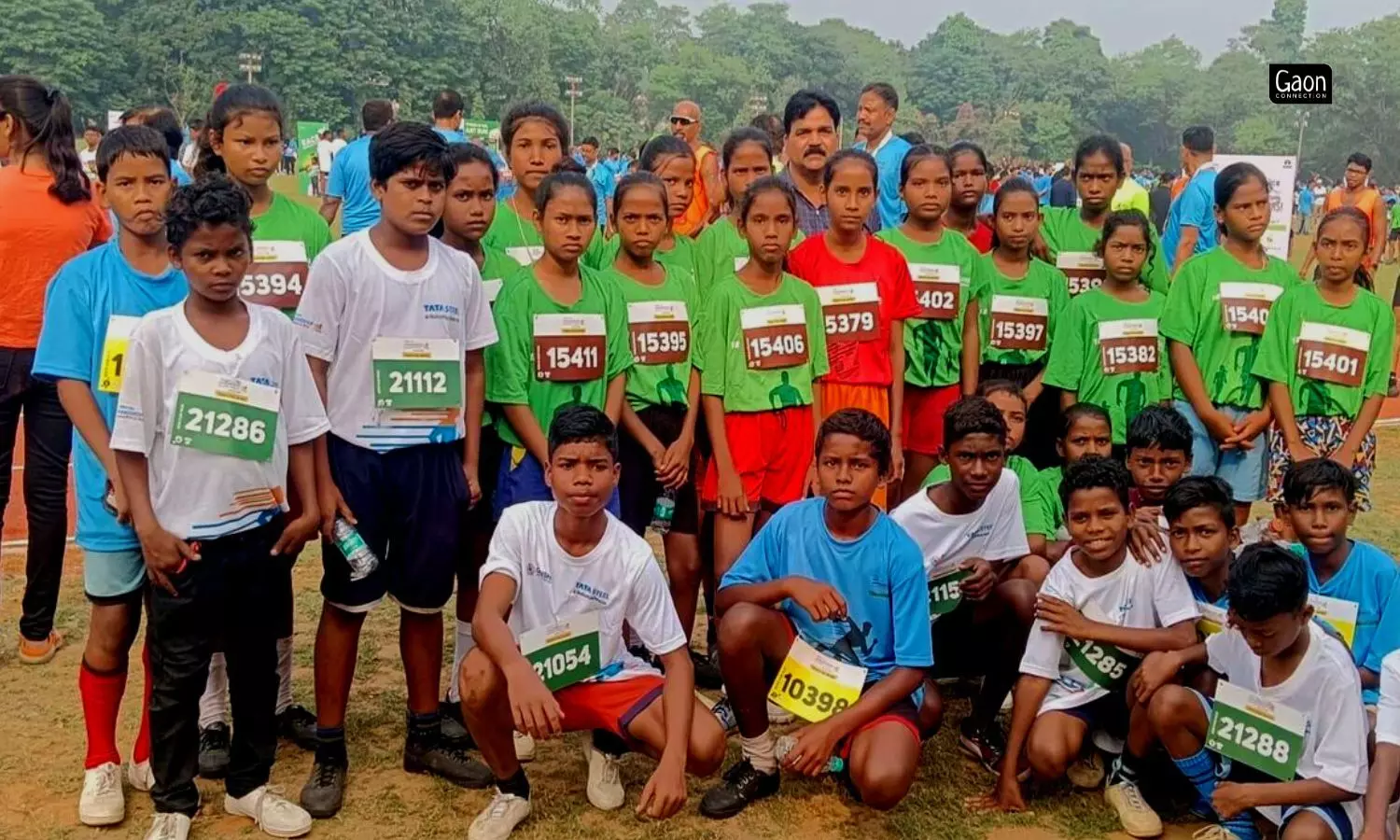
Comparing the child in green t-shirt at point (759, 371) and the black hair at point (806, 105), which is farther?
the black hair at point (806, 105)

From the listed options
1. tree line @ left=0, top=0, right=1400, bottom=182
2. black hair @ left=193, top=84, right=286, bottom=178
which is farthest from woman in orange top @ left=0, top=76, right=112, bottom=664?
tree line @ left=0, top=0, right=1400, bottom=182

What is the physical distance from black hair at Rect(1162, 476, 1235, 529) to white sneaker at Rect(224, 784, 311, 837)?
2.79m

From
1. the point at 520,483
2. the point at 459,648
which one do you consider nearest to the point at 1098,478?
the point at 520,483

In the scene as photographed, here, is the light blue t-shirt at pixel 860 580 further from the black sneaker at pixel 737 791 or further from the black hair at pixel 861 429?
the black sneaker at pixel 737 791

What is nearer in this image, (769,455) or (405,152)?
(405,152)

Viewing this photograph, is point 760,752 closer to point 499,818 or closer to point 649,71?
point 499,818

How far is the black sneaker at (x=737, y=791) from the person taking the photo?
146 inches

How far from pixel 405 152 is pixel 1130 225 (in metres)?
2.99

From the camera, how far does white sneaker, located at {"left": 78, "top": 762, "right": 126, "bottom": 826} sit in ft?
11.6

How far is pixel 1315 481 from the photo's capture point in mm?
3736

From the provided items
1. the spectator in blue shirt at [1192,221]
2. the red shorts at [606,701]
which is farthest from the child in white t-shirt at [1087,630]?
the spectator in blue shirt at [1192,221]

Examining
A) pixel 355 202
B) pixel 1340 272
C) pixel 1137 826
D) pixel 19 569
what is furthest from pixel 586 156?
pixel 1137 826

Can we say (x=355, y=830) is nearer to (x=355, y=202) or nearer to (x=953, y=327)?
(x=953, y=327)

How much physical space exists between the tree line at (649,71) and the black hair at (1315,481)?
36881 millimetres
